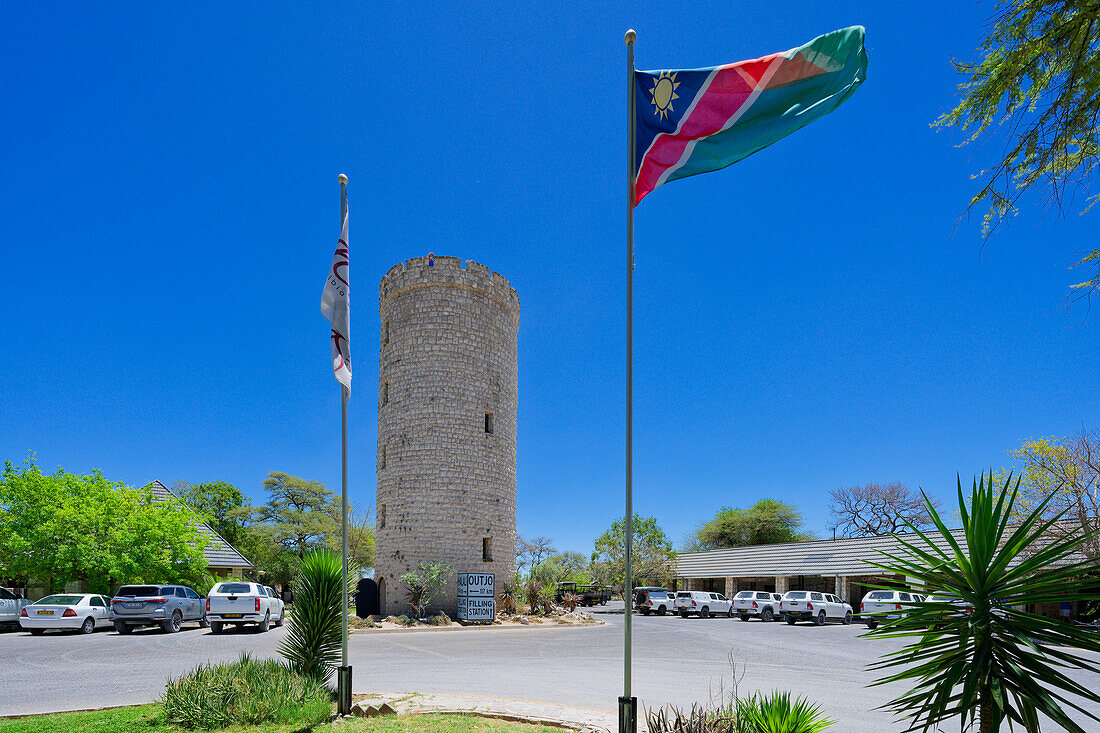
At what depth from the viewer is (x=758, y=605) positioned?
34.4 m

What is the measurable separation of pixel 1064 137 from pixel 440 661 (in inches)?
541

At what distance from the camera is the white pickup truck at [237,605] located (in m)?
22.2

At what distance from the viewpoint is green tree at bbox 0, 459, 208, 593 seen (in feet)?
83.4

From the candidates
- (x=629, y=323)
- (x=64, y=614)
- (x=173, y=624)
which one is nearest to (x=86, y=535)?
(x=64, y=614)

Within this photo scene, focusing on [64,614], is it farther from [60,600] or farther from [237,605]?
[237,605]

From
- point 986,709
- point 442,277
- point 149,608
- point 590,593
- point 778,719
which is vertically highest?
point 442,277

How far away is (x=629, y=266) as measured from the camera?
24.7 feet

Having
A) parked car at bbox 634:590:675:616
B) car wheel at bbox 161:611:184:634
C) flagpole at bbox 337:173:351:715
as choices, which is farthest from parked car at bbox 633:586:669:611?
flagpole at bbox 337:173:351:715

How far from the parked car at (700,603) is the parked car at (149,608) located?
2459 centimetres

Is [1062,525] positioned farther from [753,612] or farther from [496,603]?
[496,603]

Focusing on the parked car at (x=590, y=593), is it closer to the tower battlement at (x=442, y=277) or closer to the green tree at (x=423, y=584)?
the green tree at (x=423, y=584)

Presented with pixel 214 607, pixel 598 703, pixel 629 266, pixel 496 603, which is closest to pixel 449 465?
pixel 496 603

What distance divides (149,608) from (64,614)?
8.58 feet

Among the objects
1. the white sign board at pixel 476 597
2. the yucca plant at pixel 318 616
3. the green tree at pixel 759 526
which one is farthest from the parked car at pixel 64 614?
the green tree at pixel 759 526
